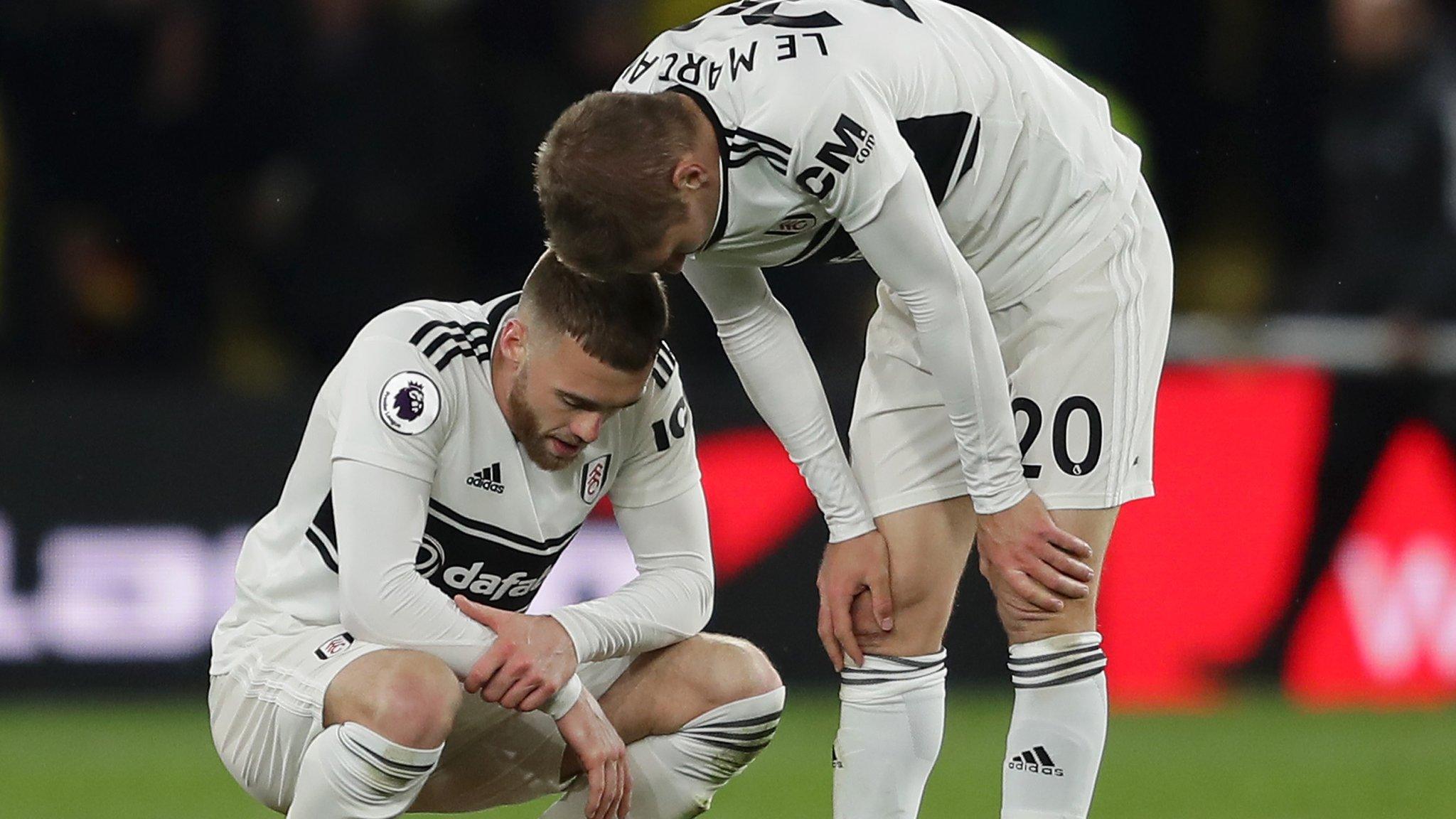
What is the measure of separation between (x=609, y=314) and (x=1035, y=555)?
879 millimetres

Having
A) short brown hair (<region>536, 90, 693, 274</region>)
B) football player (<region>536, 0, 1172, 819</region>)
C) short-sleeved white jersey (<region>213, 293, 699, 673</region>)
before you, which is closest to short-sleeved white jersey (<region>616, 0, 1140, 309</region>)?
football player (<region>536, 0, 1172, 819</region>)

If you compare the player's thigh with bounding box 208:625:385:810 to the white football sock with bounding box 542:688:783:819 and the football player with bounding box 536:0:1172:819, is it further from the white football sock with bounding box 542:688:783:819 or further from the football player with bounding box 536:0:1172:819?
the football player with bounding box 536:0:1172:819

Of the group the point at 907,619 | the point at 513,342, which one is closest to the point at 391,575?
the point at 513,342

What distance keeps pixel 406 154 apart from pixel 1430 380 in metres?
4.04

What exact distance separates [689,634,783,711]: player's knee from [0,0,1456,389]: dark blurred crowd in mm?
3906

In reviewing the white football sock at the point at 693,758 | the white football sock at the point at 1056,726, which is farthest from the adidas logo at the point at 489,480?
the white football sock at the point at 1056,726

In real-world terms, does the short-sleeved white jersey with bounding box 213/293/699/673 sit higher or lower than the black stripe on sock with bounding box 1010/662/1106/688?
higher

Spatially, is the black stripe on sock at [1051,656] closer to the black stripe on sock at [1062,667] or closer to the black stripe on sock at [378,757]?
the black stripe on sock at [1062,667]

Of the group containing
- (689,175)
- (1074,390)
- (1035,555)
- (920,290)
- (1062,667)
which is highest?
(689,175)

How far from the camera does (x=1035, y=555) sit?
3.83 metres

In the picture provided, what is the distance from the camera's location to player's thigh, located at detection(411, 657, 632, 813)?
4.04m

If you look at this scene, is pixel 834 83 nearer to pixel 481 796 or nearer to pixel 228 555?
pixel 481 796

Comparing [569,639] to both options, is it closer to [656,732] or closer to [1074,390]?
[656,732]

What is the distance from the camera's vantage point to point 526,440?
3.94 metres
